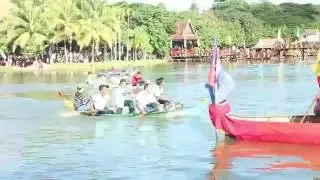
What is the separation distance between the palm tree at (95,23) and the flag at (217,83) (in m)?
60.3

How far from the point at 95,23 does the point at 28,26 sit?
766cm

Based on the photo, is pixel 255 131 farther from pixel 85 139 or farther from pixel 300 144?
pixel 85 139

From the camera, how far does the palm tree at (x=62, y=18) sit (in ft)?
257

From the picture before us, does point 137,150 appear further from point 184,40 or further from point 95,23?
point 184,40

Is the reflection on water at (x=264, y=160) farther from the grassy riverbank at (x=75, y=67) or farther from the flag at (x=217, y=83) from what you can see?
the grassy riverbank at (x=75, y=67)

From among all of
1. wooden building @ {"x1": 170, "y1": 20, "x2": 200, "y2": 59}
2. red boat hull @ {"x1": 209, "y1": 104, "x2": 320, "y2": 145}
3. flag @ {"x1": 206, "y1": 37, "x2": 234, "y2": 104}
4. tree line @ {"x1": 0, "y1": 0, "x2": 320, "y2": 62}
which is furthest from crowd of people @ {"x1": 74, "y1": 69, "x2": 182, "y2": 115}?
wooden building @ {"x1": 170, "y1": 20, "x2": 200, "y2": 59}

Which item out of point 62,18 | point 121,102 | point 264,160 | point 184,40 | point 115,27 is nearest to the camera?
point 264,160

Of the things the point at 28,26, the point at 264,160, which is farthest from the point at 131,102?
the point at 28,26

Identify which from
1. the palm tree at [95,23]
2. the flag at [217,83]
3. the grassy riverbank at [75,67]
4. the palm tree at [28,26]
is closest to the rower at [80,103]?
the flag at [217,83]

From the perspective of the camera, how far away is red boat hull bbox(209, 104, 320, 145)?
1811 centimetres

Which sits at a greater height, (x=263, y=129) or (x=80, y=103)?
(x=263, y=129)

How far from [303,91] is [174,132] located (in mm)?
19545

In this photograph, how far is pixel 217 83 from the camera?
64.1 feet

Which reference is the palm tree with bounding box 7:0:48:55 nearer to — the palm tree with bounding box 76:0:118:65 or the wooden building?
the palm tree with bounding box 76:0:118:65
